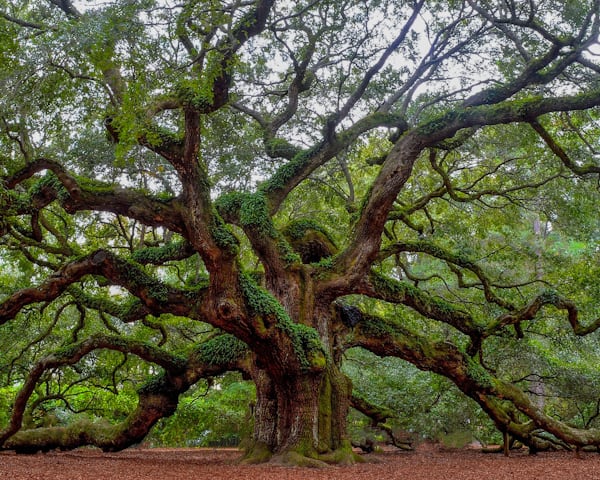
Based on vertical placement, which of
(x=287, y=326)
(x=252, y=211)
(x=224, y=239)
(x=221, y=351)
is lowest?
(x=221, y=351)

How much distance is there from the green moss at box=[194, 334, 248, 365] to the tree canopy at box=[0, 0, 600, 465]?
0.10 feet

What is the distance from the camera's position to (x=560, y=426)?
8.40 meters

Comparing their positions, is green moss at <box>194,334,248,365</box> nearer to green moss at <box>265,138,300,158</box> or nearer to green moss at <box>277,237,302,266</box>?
green moss at <box>277,237,302,266</box>

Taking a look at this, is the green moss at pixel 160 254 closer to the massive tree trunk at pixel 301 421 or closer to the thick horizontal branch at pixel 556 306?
the massive tree trunk at pixel 301 421

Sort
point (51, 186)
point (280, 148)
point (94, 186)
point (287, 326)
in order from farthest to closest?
point (280, 148) < point (51, 186) < point (94, 186) < point (287, 326)

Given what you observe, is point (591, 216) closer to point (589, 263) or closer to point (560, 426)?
point (589, 263)

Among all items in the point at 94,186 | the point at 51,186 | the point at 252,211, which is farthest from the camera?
the point at 252,211

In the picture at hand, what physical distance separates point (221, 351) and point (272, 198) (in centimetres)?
249

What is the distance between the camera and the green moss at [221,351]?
8.16m

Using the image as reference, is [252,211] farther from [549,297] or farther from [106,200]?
[549,297]

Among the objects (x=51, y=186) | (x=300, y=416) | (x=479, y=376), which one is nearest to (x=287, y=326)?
(x=300, y=416)

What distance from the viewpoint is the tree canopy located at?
6.16 meters

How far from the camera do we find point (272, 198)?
828cm

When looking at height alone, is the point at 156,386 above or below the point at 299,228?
below
